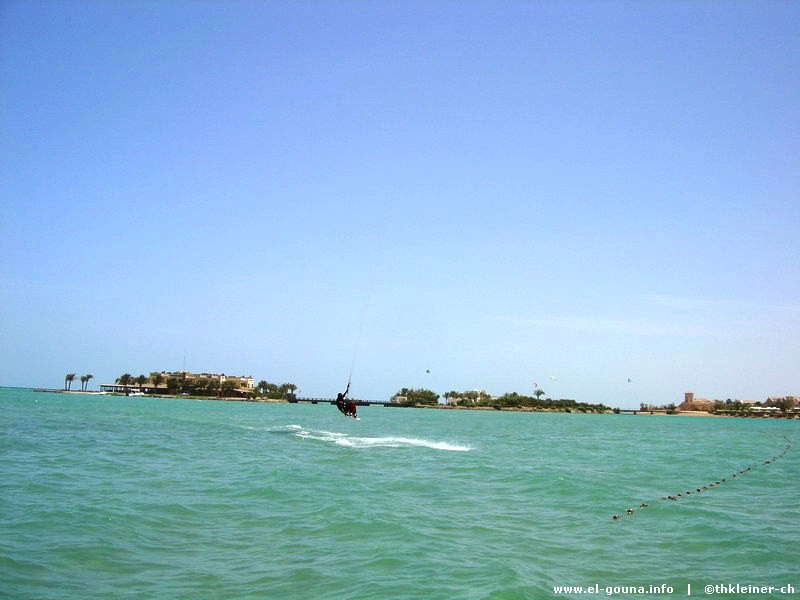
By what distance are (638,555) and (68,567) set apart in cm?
1292

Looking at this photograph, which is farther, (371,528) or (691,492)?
(691,492)

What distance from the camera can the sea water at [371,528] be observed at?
12.4 meters

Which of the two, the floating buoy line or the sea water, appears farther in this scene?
the floating buoy line

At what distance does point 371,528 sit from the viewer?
1681 centimetres

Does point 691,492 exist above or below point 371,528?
below

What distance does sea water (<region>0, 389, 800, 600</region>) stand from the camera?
488 inches

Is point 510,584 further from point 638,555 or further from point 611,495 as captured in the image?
point 611,495

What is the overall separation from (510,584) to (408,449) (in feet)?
98.7

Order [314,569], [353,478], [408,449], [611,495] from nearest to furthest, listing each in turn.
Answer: [314,569], [611,495], [353,478], [408,449]

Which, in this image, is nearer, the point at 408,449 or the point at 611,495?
the point at 611,495

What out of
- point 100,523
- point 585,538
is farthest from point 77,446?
point 585,538

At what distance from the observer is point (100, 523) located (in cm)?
1625

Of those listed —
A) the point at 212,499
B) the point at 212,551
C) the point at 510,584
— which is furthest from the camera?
the point at 212,499

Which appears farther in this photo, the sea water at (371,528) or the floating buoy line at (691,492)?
the floating buoy line at (691,492)
